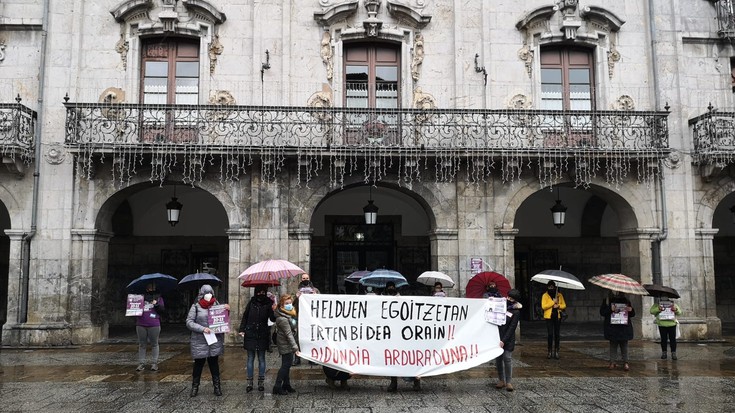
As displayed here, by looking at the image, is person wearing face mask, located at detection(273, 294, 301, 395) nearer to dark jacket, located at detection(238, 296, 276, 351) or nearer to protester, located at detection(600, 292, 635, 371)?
dark jacket, located at detection(238, 296, 276, 351)

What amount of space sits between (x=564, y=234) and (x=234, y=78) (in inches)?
472

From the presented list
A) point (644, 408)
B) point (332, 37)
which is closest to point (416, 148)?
point (332, 37)

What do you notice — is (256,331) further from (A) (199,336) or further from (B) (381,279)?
(B) (381,279)

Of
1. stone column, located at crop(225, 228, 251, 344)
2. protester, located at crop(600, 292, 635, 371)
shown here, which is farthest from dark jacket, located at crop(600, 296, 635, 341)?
stone column, located at crop(225, 228, 251, 344)

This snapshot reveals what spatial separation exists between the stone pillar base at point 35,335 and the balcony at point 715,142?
16.6 meters

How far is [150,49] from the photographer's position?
16.0m

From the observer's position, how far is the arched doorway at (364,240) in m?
19.6

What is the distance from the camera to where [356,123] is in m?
15.2

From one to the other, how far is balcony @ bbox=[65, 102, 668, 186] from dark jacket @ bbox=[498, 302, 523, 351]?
5730 mm

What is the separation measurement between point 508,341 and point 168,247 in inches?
525

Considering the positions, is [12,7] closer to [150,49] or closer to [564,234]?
[150,49]

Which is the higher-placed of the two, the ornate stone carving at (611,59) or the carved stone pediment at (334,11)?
the carved stone pediment at (334,11)

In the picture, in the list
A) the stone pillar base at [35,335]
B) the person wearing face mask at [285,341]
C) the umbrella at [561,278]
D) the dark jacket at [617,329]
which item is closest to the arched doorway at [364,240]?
the umbrella at [561,278]

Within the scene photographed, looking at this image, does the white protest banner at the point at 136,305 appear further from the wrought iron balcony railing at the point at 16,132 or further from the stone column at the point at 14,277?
the wrought iron balcony railing at the point at 16,132
